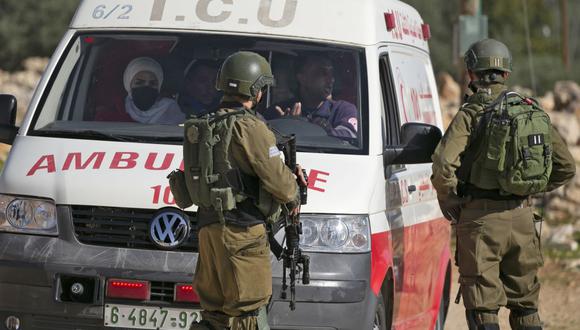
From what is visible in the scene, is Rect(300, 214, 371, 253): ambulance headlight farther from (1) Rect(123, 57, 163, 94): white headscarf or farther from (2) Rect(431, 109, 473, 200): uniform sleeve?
A: (1) Rect(123, 57, 163, 94): white headscarf

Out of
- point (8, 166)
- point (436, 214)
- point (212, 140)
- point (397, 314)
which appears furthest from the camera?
point (436, 214)

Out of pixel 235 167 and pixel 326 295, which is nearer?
pixel 235 167

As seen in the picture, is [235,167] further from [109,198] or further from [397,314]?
[397,314]

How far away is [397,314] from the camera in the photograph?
776 centimetres

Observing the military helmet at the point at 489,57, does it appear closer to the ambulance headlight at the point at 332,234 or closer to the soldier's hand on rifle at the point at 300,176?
the ambulance headlight at the point at 332,234

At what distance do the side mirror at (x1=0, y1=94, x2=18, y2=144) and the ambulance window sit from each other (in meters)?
2.07

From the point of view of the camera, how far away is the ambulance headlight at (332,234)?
6.82m

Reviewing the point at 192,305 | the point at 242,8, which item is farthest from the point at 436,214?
the point at 192,305

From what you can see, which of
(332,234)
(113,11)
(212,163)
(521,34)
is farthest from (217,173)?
(521,34)

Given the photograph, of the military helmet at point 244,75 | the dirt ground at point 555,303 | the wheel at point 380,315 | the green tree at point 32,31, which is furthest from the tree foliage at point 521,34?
the military helmet at point 244,75

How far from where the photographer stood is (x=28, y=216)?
6980mm

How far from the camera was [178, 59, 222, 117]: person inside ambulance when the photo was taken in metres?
7.84

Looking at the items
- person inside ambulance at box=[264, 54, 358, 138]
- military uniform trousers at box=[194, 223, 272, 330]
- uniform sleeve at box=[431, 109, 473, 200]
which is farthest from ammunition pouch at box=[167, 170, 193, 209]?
uniform sleeve at box=[431, 109, 473, 200]

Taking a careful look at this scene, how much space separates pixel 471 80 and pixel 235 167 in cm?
209
